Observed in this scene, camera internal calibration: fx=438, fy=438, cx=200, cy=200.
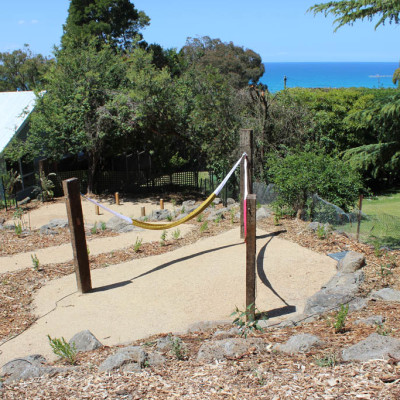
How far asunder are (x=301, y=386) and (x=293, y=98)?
15.0 m

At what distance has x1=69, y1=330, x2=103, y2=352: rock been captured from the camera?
5250mm

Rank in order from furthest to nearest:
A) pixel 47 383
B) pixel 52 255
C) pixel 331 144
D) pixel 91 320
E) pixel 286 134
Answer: pixel 331 144 < pixel 286 134 < pixel 52 255 < pixel 91 320 < pixel 47 383

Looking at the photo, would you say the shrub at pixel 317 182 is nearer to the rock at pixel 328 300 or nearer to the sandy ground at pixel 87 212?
the rock at pixel 328 300

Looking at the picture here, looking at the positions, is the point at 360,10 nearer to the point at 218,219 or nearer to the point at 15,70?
the point at 218,219

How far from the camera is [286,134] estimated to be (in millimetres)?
16391

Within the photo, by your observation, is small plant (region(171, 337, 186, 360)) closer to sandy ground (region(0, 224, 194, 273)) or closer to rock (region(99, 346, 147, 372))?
rock (region(99, 346, 147, 372))

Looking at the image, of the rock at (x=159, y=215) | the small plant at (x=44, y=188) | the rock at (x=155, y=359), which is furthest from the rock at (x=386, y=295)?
the small plant at (x=44, y=188)

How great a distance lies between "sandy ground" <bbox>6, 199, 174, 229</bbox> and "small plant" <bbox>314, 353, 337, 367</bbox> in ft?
34.5

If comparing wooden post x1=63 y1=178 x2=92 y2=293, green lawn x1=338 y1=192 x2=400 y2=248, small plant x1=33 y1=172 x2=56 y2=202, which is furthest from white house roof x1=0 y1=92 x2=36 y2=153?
green lawn x1=338 y1=192 x2=400 y2=248

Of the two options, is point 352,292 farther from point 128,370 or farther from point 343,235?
point 128,370

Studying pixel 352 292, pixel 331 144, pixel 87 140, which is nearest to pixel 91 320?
pixel 352 292

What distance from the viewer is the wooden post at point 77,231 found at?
6910mm

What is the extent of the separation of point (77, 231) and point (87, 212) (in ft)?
28.4

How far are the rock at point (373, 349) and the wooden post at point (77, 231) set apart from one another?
14.6 ft
